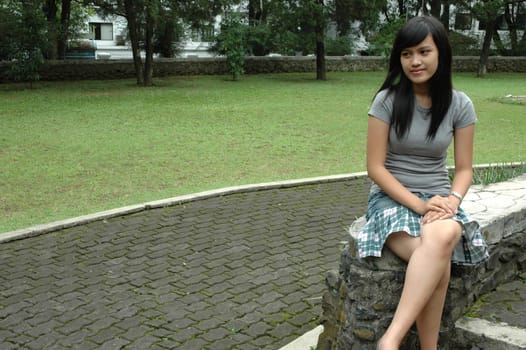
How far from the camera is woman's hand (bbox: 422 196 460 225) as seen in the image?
3.21 meters

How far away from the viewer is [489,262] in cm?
404

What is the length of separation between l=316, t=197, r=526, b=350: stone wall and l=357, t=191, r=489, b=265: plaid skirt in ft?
0.26

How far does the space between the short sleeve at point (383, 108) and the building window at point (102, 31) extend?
44.7 m

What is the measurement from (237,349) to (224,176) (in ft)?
16.5

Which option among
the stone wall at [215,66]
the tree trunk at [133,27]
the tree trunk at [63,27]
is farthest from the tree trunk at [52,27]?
the tree trunk at [133,27]

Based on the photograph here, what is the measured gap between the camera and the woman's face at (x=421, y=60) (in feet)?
11.2

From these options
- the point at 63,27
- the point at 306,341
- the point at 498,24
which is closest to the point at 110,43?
the point at 63,27

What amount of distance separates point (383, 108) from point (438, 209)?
0.59m

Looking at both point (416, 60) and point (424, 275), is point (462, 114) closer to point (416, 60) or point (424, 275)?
point (416, 60)

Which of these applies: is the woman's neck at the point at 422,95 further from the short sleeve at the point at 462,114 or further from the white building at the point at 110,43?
the white building at the point at 110,43

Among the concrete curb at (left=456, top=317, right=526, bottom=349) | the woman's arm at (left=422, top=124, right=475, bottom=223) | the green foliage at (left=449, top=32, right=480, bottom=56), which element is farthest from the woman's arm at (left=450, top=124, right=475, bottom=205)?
the green foliage at (left=449, top=32, right=480, bottom=56)

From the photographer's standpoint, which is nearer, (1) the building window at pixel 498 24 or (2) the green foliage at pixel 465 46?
(1) the building window at pixel 498 24

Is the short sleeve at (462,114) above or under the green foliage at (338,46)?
under

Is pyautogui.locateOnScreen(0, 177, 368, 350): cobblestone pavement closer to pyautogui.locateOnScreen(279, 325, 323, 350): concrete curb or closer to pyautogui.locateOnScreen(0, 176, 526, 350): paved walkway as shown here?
pyautogui.locateOnScreen(0, 176, 526, 350): paved walkway
